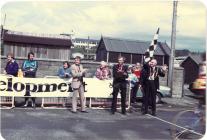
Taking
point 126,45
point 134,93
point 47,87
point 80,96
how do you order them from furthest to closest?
point 126,45
point 134,93
point 47,87
point 80,96

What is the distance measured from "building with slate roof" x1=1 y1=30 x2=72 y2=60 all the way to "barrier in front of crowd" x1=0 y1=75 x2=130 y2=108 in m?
14.5

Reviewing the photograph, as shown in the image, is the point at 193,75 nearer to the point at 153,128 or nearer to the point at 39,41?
the point at 39,41

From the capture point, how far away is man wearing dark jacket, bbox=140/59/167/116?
40.1 ft

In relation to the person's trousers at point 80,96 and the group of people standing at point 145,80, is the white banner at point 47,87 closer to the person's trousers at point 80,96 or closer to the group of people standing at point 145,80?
the person's trousers at point 80,96

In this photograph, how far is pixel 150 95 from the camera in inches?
489

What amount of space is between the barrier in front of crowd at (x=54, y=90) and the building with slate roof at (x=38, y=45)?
14.5 metres

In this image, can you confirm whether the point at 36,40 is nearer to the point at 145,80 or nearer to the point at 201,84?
the point at 145,80

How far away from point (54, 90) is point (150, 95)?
3.00 m

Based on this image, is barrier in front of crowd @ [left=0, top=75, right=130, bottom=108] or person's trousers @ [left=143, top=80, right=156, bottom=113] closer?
person's trousers @ [left=143, top=80, right=156, bottom=113]

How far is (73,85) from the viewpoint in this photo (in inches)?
484

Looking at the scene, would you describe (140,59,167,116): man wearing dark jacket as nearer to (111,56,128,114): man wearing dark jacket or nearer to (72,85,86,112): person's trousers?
(111,56,128,114): man wearing dark jacket

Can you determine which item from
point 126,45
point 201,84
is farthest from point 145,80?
point 126,45

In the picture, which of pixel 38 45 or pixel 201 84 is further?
pixel 38 45

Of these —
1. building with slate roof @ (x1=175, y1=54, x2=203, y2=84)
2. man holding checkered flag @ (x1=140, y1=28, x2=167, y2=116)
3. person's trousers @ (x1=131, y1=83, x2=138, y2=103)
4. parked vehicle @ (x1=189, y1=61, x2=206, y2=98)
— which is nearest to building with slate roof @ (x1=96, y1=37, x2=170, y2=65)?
building with slate roof @ (x1=175, y1=54, x2=203, y2=84)
